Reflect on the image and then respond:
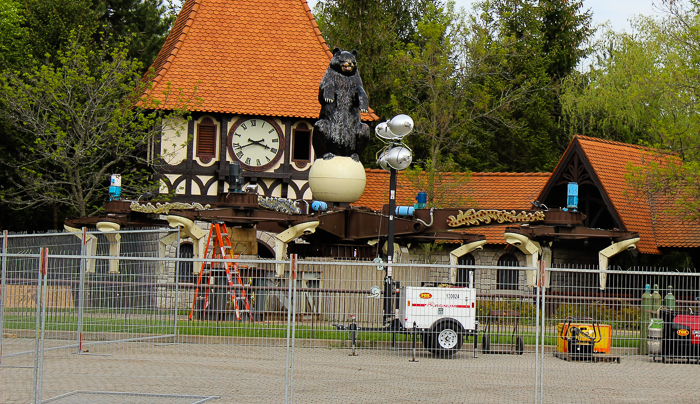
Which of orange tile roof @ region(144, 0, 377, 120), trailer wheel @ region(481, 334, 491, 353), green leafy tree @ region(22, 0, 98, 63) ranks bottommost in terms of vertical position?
trailer wheel @ region(481, 334, 491, 353)

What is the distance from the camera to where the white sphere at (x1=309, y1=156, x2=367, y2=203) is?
20562 mm

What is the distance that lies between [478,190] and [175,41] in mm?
12171

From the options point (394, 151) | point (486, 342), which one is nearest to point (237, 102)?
point (394, 151)

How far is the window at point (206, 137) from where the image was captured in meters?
30.1

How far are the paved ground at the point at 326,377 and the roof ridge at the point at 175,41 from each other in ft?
55.8

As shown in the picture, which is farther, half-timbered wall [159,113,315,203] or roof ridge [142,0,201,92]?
roof ridge [142,0,201,92]

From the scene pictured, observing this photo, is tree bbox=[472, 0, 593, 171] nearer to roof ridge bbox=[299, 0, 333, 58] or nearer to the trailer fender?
roof ridge bbox=[299, 0, 333, 58]

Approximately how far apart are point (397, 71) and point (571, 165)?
39.3ft

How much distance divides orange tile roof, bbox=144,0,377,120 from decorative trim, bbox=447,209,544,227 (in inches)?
423

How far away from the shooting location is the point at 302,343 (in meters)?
14.1

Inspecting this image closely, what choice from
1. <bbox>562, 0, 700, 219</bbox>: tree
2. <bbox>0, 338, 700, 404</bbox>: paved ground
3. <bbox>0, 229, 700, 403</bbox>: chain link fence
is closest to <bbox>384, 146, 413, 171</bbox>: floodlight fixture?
<bbox>0, 229, 700, 403</bbox>: chain link fence

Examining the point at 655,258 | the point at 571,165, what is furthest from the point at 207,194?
the point at 655,258

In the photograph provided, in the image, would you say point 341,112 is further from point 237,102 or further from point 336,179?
point 237,102

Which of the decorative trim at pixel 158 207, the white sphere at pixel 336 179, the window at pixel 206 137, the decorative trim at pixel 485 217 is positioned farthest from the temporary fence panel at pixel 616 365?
the window at pixel 206 137
